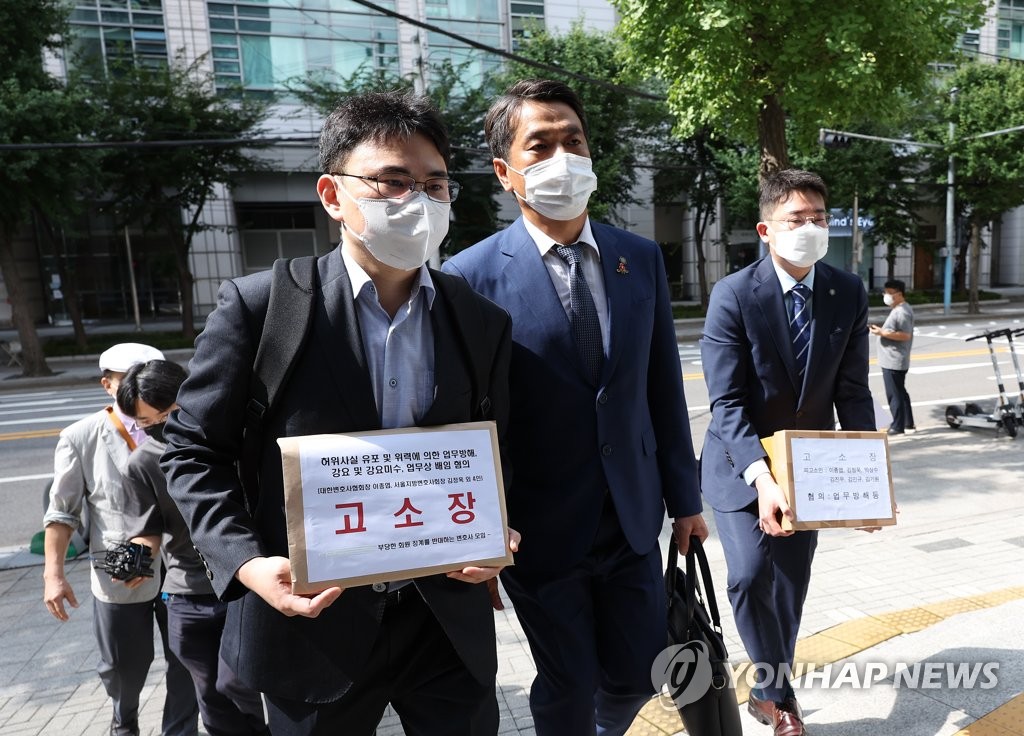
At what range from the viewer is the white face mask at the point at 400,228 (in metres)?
1.87

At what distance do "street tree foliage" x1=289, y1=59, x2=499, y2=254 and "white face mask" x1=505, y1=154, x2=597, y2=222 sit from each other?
63.1ft

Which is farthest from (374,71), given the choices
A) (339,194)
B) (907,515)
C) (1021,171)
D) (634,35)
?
(339,194)

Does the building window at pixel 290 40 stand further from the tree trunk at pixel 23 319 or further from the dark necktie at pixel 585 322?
the dark necktie at pixel 585 322

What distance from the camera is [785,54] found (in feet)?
24.6

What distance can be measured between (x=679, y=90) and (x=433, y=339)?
25.2ft

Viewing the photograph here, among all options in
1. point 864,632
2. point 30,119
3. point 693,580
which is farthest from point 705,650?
point 30,119

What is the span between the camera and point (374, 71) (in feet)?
78.9

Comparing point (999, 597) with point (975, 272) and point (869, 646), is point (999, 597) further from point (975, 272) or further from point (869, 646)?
point (975, 272)

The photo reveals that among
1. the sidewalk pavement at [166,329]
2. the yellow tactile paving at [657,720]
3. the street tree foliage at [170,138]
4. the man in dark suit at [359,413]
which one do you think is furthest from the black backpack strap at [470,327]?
the street tree foliage at [170,138]

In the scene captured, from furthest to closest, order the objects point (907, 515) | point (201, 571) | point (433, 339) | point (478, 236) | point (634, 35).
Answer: point (478, 236)
point (634, 35)
point (907, 515)
point (201, 571)
point (433, 339)

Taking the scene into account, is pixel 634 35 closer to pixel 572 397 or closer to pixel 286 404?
pixel 572 397

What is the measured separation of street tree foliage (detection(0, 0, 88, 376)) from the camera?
1453 centimetres

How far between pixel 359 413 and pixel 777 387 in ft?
6.12

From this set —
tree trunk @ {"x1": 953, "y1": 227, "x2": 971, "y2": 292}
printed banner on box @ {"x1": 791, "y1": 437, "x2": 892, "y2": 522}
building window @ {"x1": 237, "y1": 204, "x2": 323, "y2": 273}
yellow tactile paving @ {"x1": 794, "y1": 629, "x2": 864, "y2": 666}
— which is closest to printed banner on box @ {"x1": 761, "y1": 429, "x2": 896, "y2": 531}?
printed banner on box @ {"x1": 791, "y1": 437, "x2": 892, "y2": 522}
